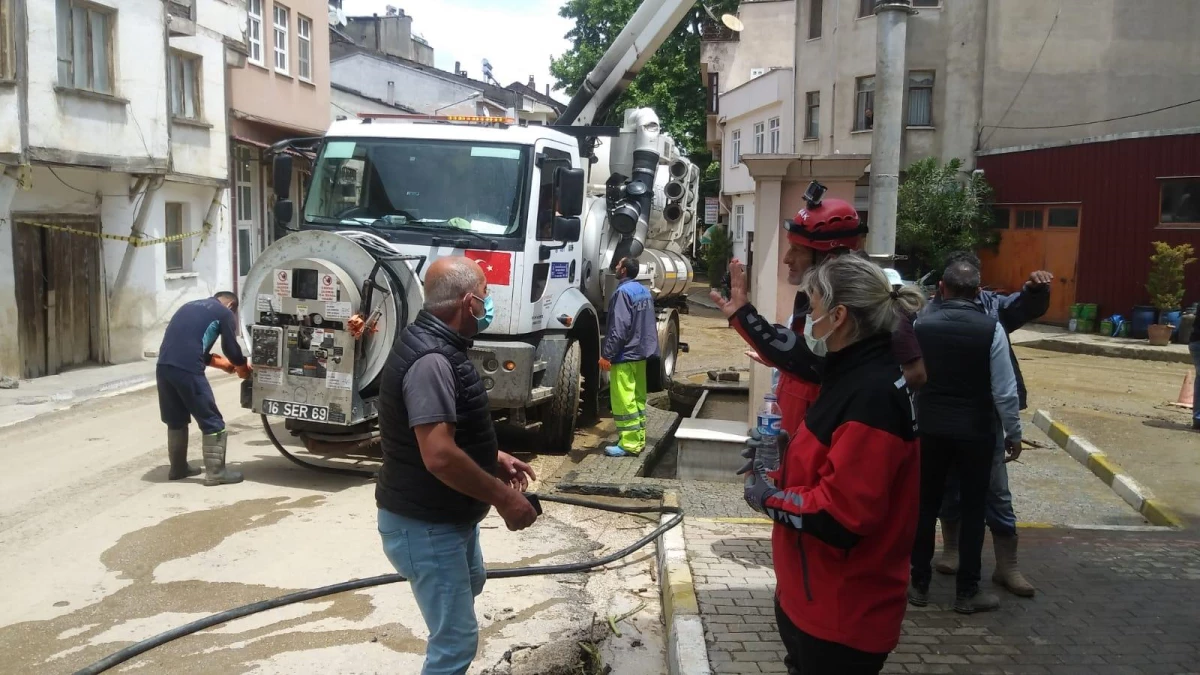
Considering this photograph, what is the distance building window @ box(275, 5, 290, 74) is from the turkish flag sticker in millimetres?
15454

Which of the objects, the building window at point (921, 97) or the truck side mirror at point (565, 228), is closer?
the truck side mirror at point (565, 228)

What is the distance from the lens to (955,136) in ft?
82.2

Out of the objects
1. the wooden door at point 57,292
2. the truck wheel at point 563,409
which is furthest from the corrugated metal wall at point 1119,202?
the wooden door at point 57,292

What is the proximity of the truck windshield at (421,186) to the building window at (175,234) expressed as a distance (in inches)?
373

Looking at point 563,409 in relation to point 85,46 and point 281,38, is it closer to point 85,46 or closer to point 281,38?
point 85,46

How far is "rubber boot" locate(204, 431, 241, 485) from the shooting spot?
7.78 meters

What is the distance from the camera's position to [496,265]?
26.8 feet

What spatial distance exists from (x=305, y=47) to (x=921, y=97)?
50.5ft

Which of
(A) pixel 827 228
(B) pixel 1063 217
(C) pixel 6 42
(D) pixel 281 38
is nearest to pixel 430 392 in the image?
(A) pixel 827 228

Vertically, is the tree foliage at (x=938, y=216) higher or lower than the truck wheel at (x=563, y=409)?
higher

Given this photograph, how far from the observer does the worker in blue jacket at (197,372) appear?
767 centimetres

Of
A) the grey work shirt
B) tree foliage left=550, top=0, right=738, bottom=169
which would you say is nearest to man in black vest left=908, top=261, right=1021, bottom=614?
the grey work shirt

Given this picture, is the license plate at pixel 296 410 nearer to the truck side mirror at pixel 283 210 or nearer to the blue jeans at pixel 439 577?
the truck side mirror at pixel 283 210

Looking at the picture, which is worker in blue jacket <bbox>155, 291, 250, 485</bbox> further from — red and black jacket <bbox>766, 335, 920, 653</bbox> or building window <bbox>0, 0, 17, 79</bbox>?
building window <bbox>0, 0, 17, 79</bbox>
